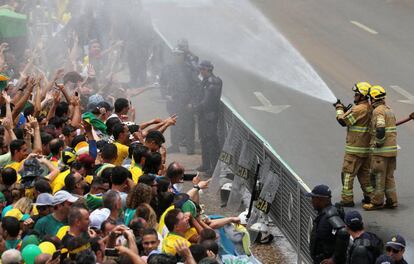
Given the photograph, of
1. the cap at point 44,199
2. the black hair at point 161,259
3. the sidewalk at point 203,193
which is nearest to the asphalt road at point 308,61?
the sidewalk at point 203,193

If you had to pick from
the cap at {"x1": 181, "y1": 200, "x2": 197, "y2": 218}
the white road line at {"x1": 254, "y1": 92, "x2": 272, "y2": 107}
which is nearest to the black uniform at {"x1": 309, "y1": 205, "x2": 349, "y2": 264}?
the cap at {"x1": 181, "y1": 200, "x2": 197, "y2": 218}

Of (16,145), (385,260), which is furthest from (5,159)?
(385,260)

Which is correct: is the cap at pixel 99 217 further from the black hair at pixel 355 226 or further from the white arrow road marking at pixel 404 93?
→ the white arrow road marking at pixel 404 93

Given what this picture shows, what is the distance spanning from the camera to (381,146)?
14.6 meters

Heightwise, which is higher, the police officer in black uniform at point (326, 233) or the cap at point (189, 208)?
the cap at point (189, 208)

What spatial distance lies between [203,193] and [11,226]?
6.24 meters

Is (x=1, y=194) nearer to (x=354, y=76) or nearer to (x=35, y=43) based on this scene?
(x=35, y=43)

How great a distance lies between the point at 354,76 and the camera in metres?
23.4

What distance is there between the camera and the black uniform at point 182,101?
59.3 ft

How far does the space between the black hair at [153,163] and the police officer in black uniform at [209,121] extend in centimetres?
478

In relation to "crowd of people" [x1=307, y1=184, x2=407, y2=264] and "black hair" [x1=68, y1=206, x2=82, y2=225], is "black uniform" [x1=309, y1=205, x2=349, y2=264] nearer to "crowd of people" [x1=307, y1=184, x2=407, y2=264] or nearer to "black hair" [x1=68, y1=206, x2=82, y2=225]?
"crowd of people" [x1=307, y1=184, x2=407, y2=264]

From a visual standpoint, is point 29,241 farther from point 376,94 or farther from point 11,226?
point 376,94

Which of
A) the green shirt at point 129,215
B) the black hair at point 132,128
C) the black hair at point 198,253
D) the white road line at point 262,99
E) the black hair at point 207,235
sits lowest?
the white road line at point 262,99

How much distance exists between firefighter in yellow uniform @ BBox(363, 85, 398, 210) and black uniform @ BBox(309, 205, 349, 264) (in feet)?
10.4
